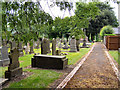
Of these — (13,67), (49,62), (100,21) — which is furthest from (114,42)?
(100,21)

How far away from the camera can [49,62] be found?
6.68 metres

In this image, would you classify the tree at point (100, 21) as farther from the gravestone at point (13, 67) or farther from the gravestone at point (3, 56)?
the gravestone at point (13, 67)

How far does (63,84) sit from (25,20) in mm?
2435

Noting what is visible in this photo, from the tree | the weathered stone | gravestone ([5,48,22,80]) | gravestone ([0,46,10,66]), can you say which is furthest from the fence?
the tree

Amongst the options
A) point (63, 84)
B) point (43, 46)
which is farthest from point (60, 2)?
point (43, 46)

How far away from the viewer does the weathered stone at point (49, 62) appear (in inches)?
257

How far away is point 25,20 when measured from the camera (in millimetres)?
3389

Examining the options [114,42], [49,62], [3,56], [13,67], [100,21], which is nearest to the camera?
[13,67]

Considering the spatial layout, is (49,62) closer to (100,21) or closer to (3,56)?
(3,56)

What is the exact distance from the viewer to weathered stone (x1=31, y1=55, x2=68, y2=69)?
6.52 m

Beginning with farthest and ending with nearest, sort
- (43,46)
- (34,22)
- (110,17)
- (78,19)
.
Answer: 1. (110,17)
2. (43,46)
3. (78,19)
4. (34,22)

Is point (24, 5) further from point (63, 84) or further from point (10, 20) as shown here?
point (63, 84)

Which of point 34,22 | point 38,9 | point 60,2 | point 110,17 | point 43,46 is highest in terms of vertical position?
point 110,17

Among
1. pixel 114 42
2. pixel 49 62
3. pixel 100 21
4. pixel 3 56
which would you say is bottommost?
pixel 49 62
